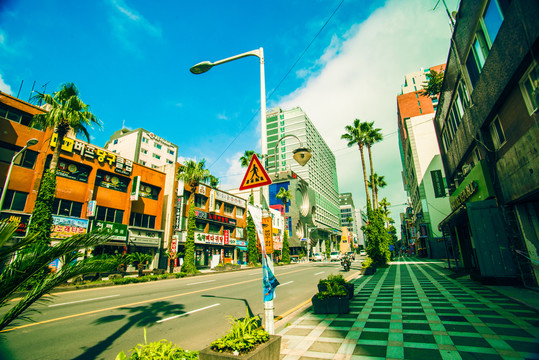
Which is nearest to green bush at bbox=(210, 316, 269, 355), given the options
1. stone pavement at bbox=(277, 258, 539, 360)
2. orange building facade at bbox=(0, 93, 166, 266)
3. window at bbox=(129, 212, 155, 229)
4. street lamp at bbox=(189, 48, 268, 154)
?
stone pavement at bbox=(277, 258, 539, 360)

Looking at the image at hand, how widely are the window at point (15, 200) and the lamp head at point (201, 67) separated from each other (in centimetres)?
2064

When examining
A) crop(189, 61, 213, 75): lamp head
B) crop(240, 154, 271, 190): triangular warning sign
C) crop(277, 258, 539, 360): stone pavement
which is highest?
crop(189, 61, 213, 75): lamp head

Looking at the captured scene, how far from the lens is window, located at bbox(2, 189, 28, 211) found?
1823 centimetres

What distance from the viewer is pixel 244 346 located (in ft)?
11.5

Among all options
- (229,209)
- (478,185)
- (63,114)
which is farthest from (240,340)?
(229,209)

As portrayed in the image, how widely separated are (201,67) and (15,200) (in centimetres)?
2122

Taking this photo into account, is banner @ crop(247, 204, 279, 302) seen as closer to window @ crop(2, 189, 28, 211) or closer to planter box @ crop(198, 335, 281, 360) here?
planter box @ crop(198, 335, 281, 360)

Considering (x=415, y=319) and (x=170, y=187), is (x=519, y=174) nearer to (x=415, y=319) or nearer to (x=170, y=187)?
(x=415, y=319)

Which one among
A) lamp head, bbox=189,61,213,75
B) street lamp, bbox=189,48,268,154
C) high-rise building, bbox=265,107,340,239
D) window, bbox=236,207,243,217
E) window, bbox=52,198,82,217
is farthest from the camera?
high-rise building, bbox=265,107,340,239

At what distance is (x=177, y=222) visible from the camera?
31188 mm

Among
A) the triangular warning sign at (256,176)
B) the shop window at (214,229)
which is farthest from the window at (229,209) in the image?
the triangular warning sign at (256,176)

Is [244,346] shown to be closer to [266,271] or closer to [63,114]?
[266,271]

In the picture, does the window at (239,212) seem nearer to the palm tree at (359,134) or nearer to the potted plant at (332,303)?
the palm tree at (359,134)

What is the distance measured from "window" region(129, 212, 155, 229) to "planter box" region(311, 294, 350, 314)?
25.6 meters
